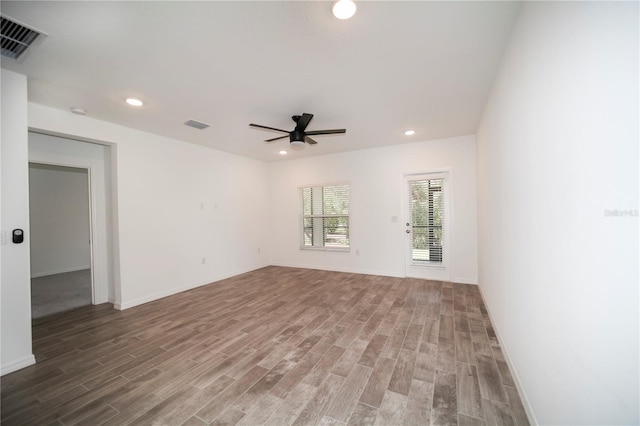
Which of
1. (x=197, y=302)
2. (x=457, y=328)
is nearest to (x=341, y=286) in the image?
(x=457, y=328)

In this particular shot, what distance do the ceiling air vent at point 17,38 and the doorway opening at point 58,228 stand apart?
372 centimetres

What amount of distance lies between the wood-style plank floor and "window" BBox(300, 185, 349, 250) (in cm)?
218

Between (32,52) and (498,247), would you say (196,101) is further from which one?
(498,247)

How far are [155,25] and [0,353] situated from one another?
10.1 feet

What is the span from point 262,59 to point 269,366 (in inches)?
107

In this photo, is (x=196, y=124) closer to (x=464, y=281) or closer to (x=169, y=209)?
(x=169, y=209)

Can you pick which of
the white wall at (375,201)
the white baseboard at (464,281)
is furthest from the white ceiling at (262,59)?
the white baseboard at (464,281)

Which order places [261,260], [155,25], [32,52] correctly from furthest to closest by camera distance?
[261,260]
[32,52]
[155,25]

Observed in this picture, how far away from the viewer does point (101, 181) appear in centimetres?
385

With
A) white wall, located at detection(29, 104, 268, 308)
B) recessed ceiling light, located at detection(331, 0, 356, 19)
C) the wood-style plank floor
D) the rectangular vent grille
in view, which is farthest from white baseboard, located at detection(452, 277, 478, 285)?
the rectangular vent grille

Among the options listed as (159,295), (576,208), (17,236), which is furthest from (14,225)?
(576,208)

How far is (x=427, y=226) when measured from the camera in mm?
4832

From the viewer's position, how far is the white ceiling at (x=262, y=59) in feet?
5.39

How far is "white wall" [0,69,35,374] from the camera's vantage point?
7.14 feet
